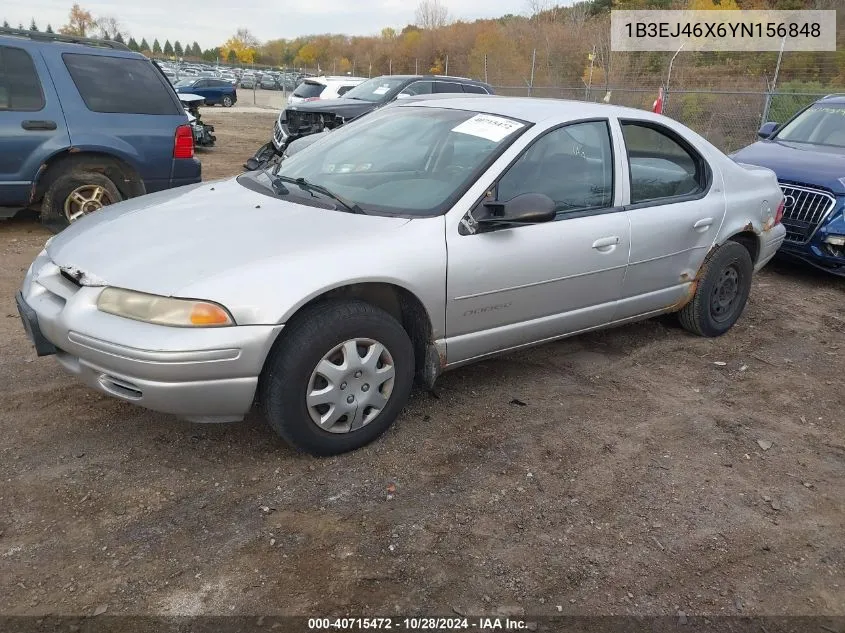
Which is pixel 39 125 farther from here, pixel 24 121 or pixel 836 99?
pixel 836 99

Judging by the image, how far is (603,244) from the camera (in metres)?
3.82

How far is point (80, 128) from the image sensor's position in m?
6.24

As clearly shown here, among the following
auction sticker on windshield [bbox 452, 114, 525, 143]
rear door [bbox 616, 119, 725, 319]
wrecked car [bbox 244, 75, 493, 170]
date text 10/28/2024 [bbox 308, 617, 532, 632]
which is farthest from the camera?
wrecked car [bbox 244, 75, 493, 170]

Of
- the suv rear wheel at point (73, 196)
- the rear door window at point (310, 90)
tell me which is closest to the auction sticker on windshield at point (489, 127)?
the suv rear wheel at point (73, 196)

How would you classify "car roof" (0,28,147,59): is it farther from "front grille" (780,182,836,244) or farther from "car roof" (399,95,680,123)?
"front grille" (780,182,836,244)

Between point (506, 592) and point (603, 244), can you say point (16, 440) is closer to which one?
point (506, 592)

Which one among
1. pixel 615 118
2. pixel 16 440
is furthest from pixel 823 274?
pixel 16 440

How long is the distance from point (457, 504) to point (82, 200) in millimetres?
5052

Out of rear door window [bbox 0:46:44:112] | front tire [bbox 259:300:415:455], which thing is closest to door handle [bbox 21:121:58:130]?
rear door window [bbox 0:46:44:112]

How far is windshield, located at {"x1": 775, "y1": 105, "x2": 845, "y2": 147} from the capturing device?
7309mm

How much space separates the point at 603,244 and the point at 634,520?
5.12 ft

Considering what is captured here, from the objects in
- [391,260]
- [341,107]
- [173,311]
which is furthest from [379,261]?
[341,107]

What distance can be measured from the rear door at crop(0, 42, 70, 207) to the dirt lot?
2.48 m

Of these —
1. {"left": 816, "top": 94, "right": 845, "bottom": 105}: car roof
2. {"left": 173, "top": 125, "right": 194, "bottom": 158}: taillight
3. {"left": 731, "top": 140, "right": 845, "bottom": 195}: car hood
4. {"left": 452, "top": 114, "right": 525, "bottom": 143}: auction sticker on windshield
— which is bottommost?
{"left": 731, "top": 140, "right": 845, "bottom": 195}: car hood
